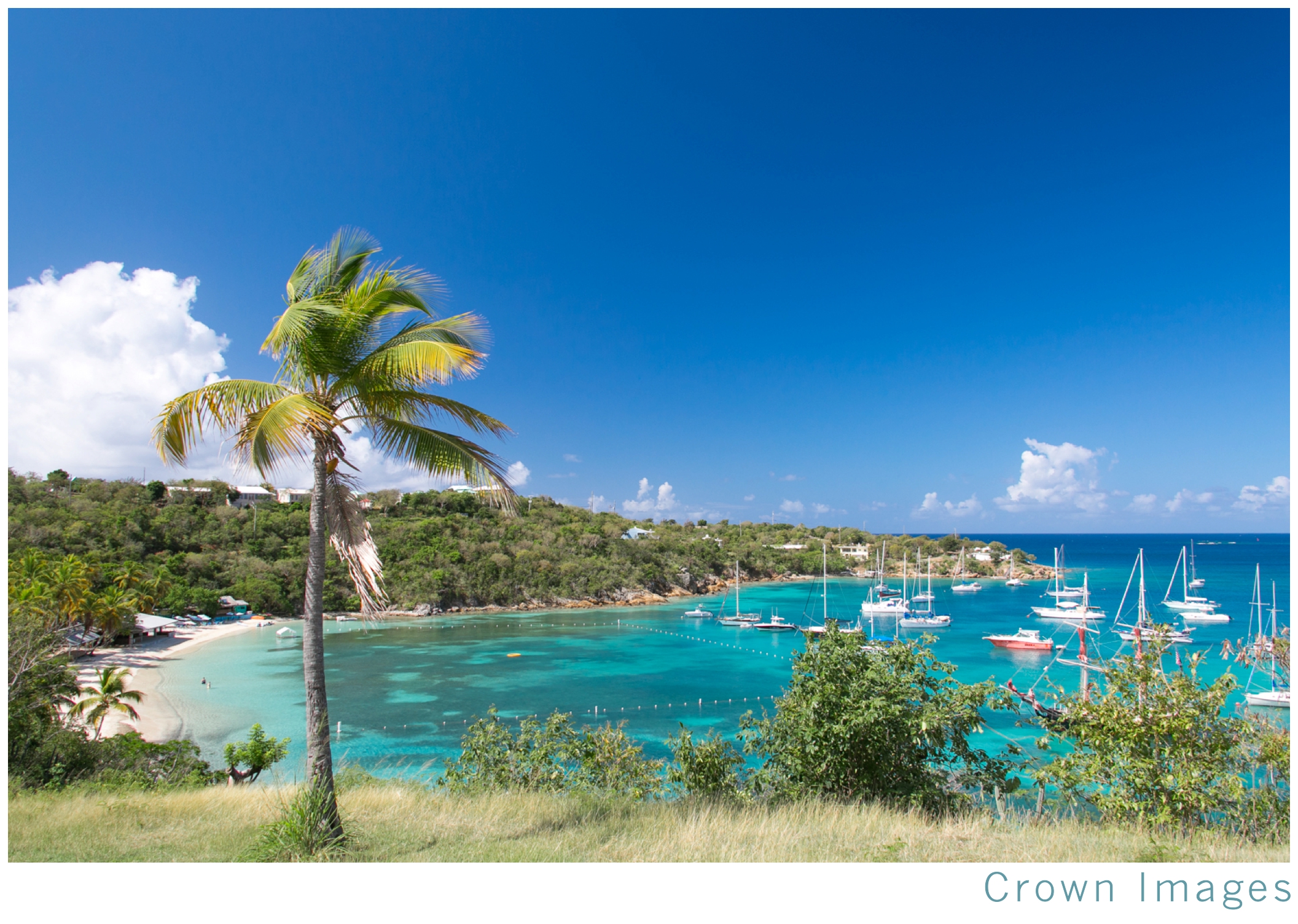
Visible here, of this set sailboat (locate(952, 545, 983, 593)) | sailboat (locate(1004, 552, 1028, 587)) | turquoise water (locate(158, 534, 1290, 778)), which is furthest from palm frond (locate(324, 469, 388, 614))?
sailboat (locate(1004, 552, 1028, 587))

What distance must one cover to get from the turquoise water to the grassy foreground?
6.50m

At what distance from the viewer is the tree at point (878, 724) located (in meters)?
6.61

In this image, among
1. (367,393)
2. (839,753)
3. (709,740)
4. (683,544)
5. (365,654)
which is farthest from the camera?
(683,544)

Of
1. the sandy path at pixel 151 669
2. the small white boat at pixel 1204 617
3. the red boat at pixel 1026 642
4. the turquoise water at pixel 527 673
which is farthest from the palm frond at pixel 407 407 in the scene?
the small white boat at pixel 1204 617

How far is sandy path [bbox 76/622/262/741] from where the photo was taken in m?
20.7

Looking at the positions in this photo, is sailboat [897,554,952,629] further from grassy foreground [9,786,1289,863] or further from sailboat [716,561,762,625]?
grassy foreground [9,786,1289,863]

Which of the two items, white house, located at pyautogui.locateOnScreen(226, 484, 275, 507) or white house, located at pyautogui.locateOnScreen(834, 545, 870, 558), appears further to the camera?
white house, located at pyautogui.locateOnScreen(834, 545, 870, 558)

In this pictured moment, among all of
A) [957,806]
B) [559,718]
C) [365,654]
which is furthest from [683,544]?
[957,806]

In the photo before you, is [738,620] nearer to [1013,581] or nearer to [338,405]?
[338,405]

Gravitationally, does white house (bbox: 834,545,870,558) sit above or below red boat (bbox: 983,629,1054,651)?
below

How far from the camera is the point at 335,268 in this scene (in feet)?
16.2

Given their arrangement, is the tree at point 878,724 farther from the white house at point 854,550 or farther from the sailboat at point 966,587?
the white house at point 854,550
